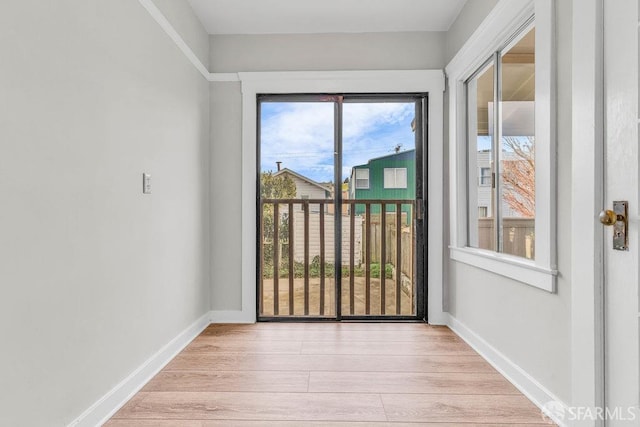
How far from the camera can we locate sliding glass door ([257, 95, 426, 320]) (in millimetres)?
3484

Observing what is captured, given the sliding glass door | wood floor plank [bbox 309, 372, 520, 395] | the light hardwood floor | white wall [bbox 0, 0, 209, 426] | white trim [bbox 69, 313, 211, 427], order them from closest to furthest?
white wall [bbox 0, 0, 209, 426], white trim [bbox 69, 313, 211, 427], the light hardwood floor, wood floor plank [bbox 309, 372, 520, 395], the sliding glass door

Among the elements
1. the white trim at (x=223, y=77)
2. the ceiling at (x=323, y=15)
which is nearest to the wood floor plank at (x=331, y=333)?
the white trim at (x=223, y=77)

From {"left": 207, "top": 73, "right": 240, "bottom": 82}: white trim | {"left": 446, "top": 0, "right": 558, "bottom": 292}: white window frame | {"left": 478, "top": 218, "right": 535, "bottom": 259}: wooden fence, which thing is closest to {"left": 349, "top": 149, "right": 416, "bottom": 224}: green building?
{"left": 446, "top": 0, "right": 558, "bottom": 292}: white window frame

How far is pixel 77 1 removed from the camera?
1.64m

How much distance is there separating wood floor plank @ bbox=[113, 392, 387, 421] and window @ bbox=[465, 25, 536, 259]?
121cm

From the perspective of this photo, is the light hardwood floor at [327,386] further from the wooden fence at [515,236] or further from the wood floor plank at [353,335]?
the wooden fence at [515,236]

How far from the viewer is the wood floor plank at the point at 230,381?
2130 millimetres

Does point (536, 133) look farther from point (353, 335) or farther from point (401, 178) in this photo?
point (353, 335)

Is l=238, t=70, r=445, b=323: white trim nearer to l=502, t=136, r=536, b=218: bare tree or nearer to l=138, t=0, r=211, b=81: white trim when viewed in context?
l=138, t=0, r=211, b=81: white trim

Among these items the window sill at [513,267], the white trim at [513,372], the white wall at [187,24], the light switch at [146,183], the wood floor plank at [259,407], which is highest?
the white wall at [187,24]

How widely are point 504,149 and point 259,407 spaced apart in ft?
6.61

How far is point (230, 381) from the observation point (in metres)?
2.21

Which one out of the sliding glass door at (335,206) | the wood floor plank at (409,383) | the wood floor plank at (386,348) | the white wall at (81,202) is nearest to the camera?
the white wall at (81,202)

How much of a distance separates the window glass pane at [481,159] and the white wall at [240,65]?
615 mm
